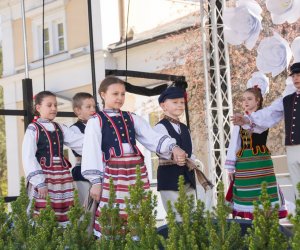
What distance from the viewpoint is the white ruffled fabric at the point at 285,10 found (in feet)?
20.4

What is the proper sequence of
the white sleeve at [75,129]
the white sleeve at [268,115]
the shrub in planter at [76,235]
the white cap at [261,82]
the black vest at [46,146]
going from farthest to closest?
1. the white cap at [261,82]
2. the white sleeve at [75,129]
3. the white sleeve at [268,115]
4. the black vest at [46,146]
5. the shrub in planter at [76,235]

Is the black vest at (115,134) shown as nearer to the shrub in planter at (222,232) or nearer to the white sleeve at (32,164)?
the white sleeve at (32,164)

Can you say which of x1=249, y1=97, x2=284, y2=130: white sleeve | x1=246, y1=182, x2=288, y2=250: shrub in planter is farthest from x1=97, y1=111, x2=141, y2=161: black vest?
x1=246, y1=182, x2=288, y2=250: shrub in planter

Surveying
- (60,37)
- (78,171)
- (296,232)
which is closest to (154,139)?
(78,171)

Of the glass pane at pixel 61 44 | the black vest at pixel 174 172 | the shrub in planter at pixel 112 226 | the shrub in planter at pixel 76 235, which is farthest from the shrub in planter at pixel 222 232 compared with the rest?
the glass pane at pixel 61 44

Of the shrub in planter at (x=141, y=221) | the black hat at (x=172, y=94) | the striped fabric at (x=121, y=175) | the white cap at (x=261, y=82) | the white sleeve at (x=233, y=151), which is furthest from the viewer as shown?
the white cap at (x=261, y=82)

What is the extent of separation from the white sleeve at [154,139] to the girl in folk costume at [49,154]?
88 cm

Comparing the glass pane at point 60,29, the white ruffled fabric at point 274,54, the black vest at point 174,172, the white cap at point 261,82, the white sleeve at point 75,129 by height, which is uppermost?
the glass pane at point 60,29

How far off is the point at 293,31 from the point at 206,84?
13.9 ft

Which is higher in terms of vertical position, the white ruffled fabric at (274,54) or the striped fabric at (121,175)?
the white ruffled fabric at (274,54)

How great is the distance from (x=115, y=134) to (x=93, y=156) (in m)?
0.20

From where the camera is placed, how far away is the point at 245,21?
669 cm

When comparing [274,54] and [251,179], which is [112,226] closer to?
[251,179]

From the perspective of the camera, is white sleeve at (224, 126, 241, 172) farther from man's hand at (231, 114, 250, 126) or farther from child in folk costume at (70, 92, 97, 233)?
child in folk costume at (70, 92, 97, 233)
